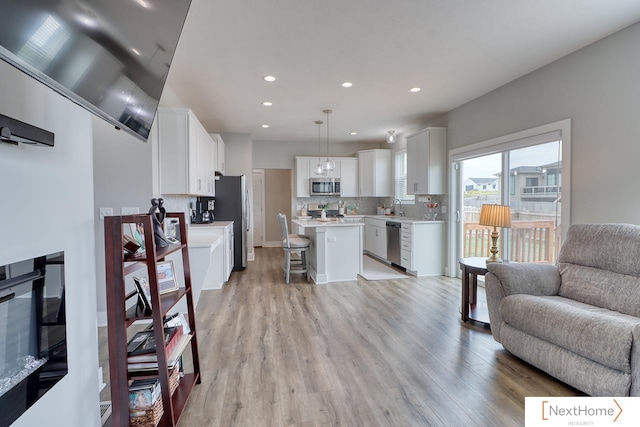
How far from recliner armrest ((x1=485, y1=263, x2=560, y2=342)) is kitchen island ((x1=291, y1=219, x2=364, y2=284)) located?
2319 millimetres

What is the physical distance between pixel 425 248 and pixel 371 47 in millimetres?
3366

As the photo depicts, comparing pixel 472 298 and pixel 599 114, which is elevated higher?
pixel 599 114

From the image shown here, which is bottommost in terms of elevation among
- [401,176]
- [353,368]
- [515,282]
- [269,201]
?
[353,368]

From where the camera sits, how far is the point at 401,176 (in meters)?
6.78

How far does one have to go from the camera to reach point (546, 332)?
6.93 ft

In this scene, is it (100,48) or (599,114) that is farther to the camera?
(599,114)

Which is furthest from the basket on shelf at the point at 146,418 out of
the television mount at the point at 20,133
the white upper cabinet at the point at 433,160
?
the white upper cabinet at the point at 433,160

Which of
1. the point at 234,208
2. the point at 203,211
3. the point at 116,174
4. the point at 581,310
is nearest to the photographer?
the point at 581,310

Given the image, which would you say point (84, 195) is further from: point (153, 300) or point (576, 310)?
point (576, 310)

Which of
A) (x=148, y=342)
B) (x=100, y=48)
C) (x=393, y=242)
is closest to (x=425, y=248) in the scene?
(x=393, y=242)

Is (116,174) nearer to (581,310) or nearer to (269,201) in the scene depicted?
(581,310)

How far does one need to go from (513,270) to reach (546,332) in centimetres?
55

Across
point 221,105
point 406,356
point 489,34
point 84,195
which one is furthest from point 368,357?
point 221,105

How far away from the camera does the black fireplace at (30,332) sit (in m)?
1.01
